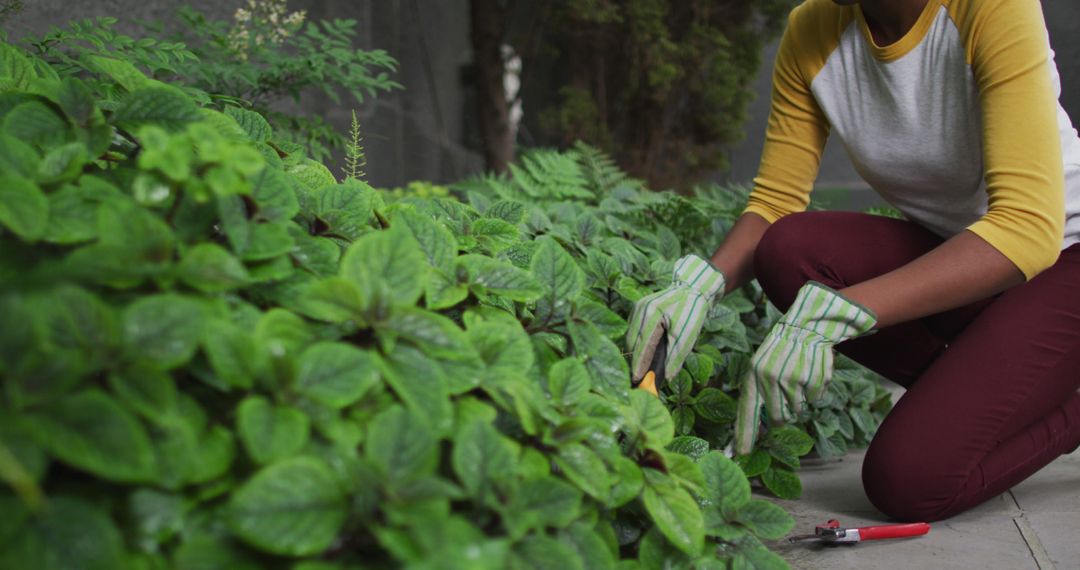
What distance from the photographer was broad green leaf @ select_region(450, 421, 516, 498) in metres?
0.91

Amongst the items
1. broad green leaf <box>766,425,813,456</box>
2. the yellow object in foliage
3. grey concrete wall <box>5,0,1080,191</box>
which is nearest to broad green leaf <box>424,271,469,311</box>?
the yellow object in foliage

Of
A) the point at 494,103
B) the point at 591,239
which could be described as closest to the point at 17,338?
the point at 591,239

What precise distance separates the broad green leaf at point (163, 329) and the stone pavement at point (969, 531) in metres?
1.09

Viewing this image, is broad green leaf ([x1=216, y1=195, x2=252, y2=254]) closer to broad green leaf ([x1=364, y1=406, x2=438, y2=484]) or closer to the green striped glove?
broad green leaf ([x1=364, y1=406, x2=438, y2=484])

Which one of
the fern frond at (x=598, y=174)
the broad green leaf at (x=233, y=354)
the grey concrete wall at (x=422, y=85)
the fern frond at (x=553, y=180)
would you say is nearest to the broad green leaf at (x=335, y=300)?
the broad green leaf at (x=233, y=354)

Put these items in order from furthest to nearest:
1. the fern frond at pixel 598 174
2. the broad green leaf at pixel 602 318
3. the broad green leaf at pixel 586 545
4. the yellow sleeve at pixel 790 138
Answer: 1. the fern frond at pixel 598 174
2. the yellow sleeve at pixel 790 138
3. the broad green leaf at pixel 602 318
4. the broad green leaf at pixel 586 545

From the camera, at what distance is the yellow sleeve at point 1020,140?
5.46ft

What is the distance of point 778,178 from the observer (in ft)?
7.16

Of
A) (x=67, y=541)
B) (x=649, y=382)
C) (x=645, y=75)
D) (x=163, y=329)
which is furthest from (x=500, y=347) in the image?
(x=645, y=75)

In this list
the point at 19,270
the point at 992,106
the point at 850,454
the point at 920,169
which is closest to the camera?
the point at 19,270

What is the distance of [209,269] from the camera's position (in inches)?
35.2

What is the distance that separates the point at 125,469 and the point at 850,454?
1988mm

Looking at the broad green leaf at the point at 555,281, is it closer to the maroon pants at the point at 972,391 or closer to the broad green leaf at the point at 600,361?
the broad green leaf at the point at 600,361

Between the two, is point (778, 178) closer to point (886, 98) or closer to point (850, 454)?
point (886, 98)
